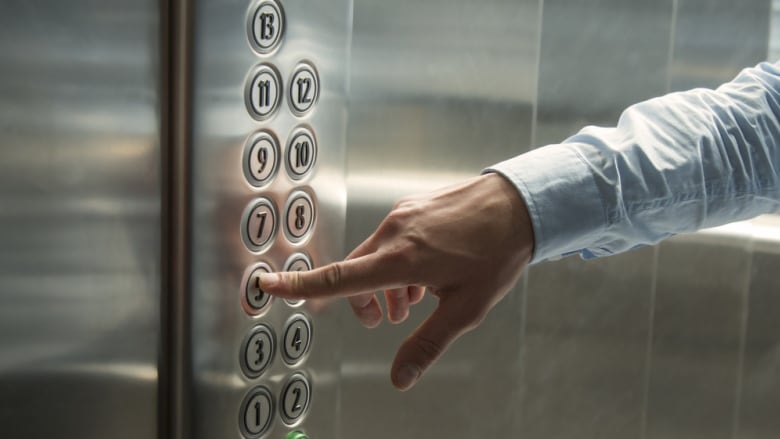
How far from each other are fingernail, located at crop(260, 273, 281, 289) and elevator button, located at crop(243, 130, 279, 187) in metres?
0.08

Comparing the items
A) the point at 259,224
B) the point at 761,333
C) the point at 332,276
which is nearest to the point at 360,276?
the point at 332,276

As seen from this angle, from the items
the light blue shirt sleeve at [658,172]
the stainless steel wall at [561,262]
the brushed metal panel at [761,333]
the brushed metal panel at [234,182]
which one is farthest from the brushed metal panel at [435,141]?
the brushed metal panel at [761,333]

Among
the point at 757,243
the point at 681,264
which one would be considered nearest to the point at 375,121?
the point at 681,264

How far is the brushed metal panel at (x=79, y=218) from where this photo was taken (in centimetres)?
59

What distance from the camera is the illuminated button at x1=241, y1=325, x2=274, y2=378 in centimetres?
75

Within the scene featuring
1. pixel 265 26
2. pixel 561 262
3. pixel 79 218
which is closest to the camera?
pixel 79 218

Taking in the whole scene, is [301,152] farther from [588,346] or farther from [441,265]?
[588,346]

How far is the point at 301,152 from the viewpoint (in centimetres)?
78

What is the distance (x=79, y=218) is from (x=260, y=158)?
→ 172 mm

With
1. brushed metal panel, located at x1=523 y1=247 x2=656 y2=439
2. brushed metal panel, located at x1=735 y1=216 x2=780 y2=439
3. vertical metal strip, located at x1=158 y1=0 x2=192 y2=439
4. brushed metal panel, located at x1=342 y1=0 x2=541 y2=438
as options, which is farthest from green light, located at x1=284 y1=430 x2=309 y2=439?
brushed metal panel, located at x1=735 y1=216 x2=780 y2=439

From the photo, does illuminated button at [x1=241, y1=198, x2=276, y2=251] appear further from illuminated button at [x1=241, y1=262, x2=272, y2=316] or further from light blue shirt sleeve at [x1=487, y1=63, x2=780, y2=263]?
light blue shirt sleeve at [x1=487, y1=63, x2=780, y2=263]

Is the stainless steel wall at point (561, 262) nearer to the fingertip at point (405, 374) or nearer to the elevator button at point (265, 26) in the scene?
the elevator button at point (265, 26)

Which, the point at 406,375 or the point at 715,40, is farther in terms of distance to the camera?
the point at 715,40

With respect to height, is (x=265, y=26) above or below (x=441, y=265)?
above
